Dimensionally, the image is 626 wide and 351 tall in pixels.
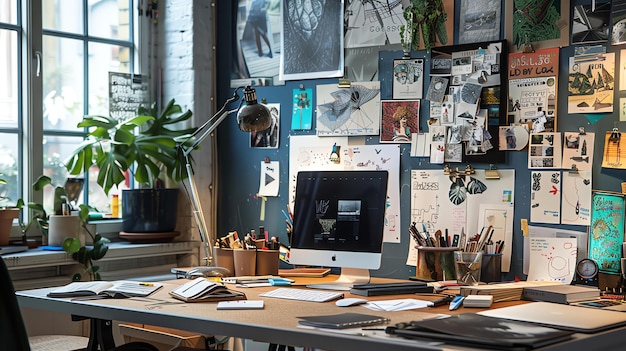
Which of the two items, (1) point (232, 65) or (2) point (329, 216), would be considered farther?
(1) point (232, 65)

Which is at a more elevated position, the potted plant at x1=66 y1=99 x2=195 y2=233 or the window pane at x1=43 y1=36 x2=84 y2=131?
the window pane at x1=43 y1=36 x2=84 y2=131

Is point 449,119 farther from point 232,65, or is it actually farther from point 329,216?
point 232,65

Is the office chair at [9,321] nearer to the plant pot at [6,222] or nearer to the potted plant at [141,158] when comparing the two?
the plant pot at [6,222]

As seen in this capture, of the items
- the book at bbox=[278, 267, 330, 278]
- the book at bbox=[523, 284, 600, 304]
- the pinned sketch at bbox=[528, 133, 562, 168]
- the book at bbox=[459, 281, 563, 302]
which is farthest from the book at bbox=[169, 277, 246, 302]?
the pinned sketch at bbox=[528, 133, 562, 168]

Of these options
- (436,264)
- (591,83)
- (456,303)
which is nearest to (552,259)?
(436,264)

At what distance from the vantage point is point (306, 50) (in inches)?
170

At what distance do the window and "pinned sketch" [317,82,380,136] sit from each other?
47.7 inches

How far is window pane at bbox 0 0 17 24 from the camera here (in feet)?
13.7

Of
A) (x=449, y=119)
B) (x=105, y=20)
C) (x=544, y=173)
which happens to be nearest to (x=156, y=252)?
(x=105, y=20)

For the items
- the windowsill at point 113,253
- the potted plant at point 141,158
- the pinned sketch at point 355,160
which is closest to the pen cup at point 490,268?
the pinned sketch at point 355,160

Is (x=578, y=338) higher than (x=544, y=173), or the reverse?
(x=544, y=173)

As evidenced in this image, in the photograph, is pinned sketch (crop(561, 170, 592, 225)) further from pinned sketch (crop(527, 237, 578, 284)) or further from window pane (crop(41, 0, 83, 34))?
window pane (crop(41, 0, 83, 34))

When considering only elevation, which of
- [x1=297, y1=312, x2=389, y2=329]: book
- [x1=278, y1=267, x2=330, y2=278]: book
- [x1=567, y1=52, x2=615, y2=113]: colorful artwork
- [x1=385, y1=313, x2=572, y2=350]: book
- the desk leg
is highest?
[x1=567, y1=52, x2=615, y2=113]: colorful artwork

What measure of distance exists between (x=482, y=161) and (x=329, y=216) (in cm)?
73
